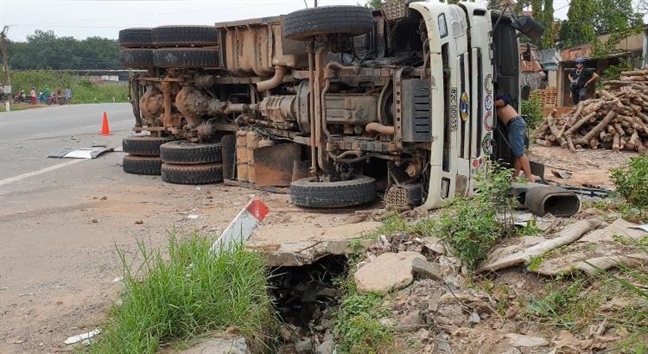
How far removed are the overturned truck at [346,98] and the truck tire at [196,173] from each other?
2 centimetres

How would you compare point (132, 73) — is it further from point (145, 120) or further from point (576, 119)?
point (576, 119)

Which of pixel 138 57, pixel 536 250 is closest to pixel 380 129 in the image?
pixel 536 250

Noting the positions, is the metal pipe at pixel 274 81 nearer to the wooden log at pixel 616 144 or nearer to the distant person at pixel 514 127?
the distant person at pixel 514 127

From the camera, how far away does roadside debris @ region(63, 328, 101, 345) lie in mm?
3905

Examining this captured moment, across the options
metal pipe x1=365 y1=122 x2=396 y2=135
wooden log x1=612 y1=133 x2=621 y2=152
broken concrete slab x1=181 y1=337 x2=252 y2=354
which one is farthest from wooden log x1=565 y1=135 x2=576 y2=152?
broken concrete slab x1=181 y1=337 x2=252 y2=354

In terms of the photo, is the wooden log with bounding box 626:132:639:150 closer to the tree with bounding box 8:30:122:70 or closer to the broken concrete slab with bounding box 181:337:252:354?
the broken concrete slab with bounding box 181:337:252:354

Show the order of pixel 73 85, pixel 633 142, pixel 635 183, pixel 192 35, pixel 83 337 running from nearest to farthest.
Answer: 1. pixel 83 337
2. pixel 635 183
3. pixel 192 35
4. pixel 633 142
5. pixel 73 85

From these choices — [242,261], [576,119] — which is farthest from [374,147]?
[576,119]

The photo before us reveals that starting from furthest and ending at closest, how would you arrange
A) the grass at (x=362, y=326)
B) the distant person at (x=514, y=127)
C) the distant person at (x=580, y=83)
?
the distant person at (x=580, y=83)
the distant person at (x=514, y=127)
the grass at (x=362, y=326)

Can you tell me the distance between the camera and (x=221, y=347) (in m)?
3.59

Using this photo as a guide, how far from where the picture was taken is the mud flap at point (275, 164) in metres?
8.62

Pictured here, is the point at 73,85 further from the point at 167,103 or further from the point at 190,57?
the point at 190,57

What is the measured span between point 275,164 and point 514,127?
299 centimetres

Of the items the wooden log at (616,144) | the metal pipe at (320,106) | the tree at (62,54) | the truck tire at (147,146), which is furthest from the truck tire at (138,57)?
the tree at (62,54)
